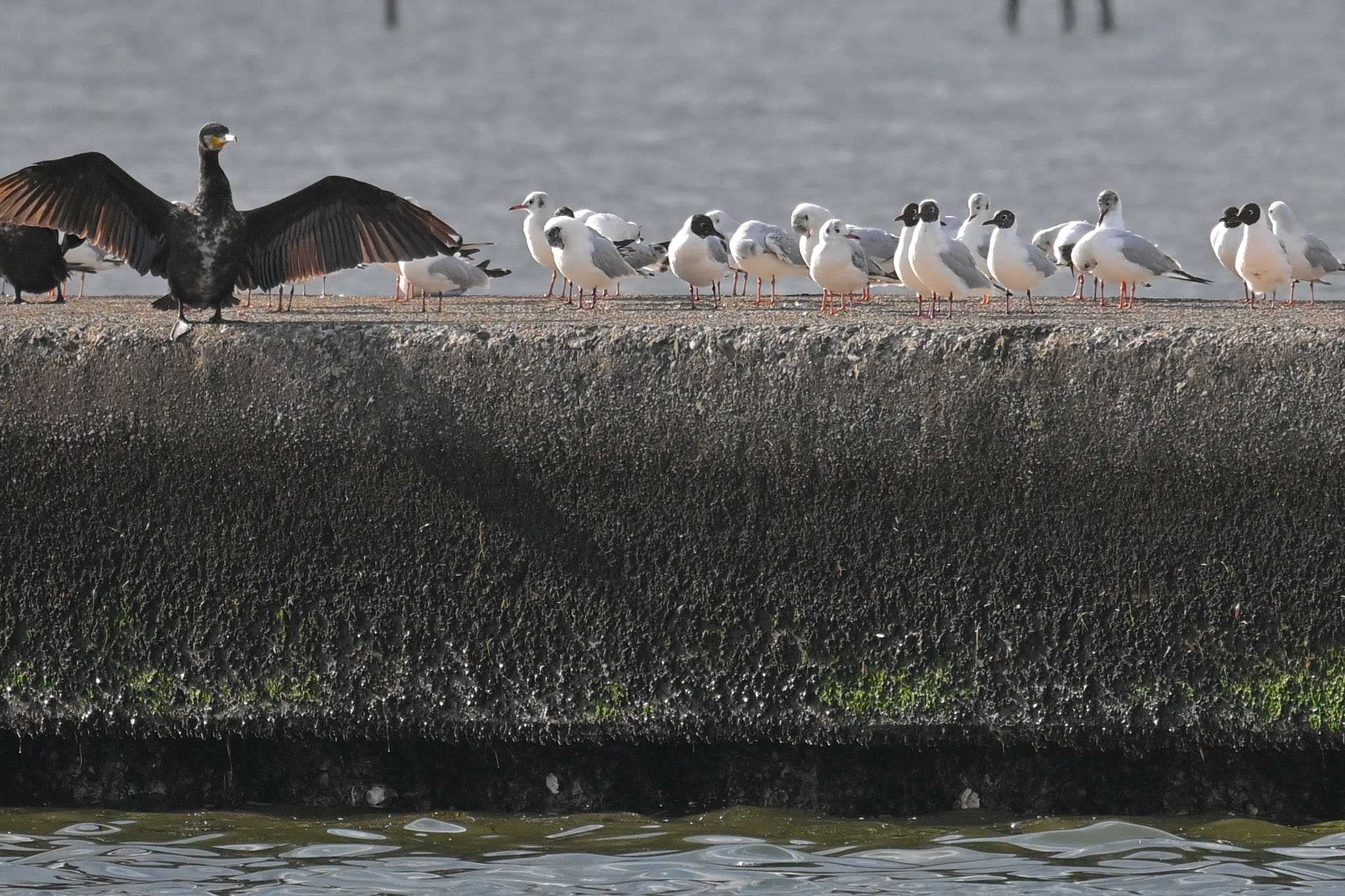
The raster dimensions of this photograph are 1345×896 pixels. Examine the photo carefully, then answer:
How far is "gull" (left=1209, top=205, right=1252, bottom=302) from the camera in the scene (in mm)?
11781

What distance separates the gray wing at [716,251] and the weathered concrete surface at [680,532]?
537 centimetres

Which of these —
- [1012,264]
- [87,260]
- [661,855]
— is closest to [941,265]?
[1012,264]

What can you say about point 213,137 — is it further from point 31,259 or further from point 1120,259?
point 1120,259

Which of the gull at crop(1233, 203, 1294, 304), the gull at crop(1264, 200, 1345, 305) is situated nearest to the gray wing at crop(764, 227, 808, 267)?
the gull at crop(1233, 203, 1294, 304)

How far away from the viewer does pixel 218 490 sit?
621 centimetres

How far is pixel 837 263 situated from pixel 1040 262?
60.2 inches

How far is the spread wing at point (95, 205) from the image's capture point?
7.58m

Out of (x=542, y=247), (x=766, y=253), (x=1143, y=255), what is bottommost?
(x=1143, y=255)

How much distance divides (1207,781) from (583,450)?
2416 millimetres

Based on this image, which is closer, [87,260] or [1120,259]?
[1120,259]

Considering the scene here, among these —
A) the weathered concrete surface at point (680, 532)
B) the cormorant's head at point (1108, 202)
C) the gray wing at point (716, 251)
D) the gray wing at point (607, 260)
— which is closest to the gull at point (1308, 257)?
the cormorant's head at point (1108, 202)

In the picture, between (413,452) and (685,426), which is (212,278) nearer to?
(413,452)

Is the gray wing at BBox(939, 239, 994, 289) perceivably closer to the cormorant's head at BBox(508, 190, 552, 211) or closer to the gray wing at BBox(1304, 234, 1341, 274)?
the gray wing at BBox(1304, 234, 1341, 274)

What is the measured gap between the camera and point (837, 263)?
10.5 metres
